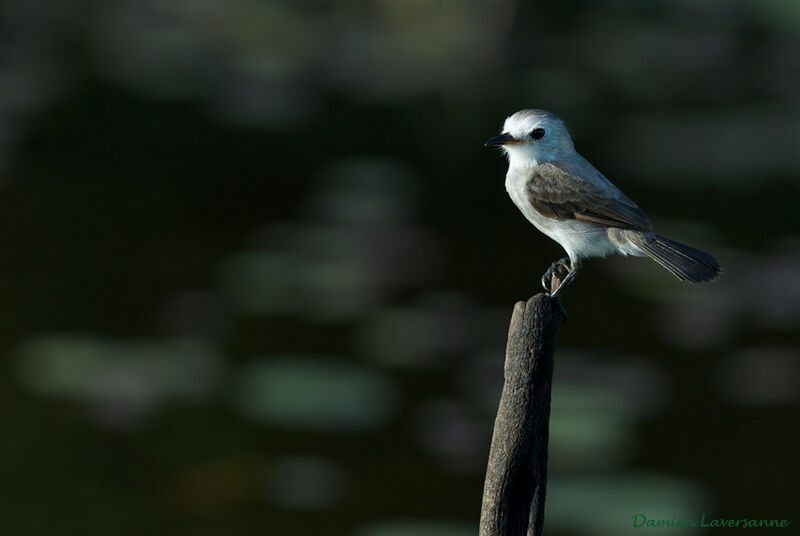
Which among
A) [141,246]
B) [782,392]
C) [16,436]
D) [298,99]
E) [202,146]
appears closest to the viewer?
[16,436]

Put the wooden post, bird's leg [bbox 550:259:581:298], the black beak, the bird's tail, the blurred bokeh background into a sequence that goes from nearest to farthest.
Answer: the wooden post → bird's leg [bbox 550:259:581:298] → the bird's tail → the black beak → the blurred bokeh background

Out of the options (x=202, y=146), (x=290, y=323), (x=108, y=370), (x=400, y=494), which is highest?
(x=202, y=146)

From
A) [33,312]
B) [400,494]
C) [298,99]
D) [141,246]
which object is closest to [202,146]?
[298,99]

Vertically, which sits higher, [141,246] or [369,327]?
[141,246]

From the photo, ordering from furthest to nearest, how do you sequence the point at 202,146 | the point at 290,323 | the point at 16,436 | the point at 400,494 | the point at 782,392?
the point at 202,146
the point at 290,323
the point at 782,392
the point at 16,436
the point at 400,494

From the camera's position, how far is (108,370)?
837 cm

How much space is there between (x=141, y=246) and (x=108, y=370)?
1533mm

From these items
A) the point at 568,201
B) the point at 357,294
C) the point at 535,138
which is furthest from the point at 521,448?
the point at 357,294

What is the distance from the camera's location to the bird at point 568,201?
371 cm

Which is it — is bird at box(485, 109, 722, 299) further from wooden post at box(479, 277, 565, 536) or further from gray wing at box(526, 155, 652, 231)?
wooden post at box(479, 277, 565, 536)

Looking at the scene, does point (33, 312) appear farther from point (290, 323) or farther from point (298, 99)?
point (298, 99)

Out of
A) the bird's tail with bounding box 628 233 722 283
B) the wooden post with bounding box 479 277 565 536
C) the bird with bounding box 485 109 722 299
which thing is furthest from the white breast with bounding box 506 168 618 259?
the wooden post with bounding box 479 277 565 536

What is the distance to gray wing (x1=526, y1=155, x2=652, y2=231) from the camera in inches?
146

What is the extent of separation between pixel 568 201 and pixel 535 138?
0.24 meters
